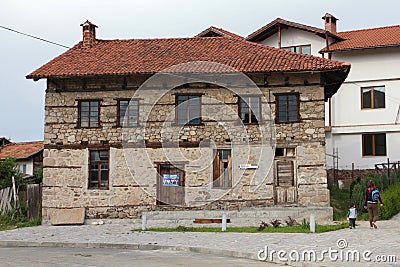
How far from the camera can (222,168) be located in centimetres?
2402

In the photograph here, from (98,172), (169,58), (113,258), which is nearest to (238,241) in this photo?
(113,258)

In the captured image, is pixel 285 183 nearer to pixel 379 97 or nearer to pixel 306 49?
pixel 379 97

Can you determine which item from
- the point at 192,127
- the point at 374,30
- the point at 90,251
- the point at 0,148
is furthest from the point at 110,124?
the point at 0,148

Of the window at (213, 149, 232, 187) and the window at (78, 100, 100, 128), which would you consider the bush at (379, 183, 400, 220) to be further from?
the window at (78, 100, 100, 128)

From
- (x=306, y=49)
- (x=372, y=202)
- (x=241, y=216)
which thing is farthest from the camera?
(x=306, y=49)

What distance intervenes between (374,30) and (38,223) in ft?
74.7

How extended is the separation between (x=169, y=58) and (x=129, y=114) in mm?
2936

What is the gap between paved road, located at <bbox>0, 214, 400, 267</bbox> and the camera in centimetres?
1395

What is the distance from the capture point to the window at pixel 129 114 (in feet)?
80.2

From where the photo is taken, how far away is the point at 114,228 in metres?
22.1

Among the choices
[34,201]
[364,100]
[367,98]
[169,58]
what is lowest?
[34,201]

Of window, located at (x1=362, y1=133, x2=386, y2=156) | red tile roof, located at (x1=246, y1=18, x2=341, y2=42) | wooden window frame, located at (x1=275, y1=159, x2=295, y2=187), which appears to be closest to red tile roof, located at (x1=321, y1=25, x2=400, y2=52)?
red tile roof, located at (x1=246, y1=18, x2=341, y2=42)

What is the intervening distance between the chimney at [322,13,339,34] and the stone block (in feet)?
65.6

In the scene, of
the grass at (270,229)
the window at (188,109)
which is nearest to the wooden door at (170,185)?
the window at (188,109)
